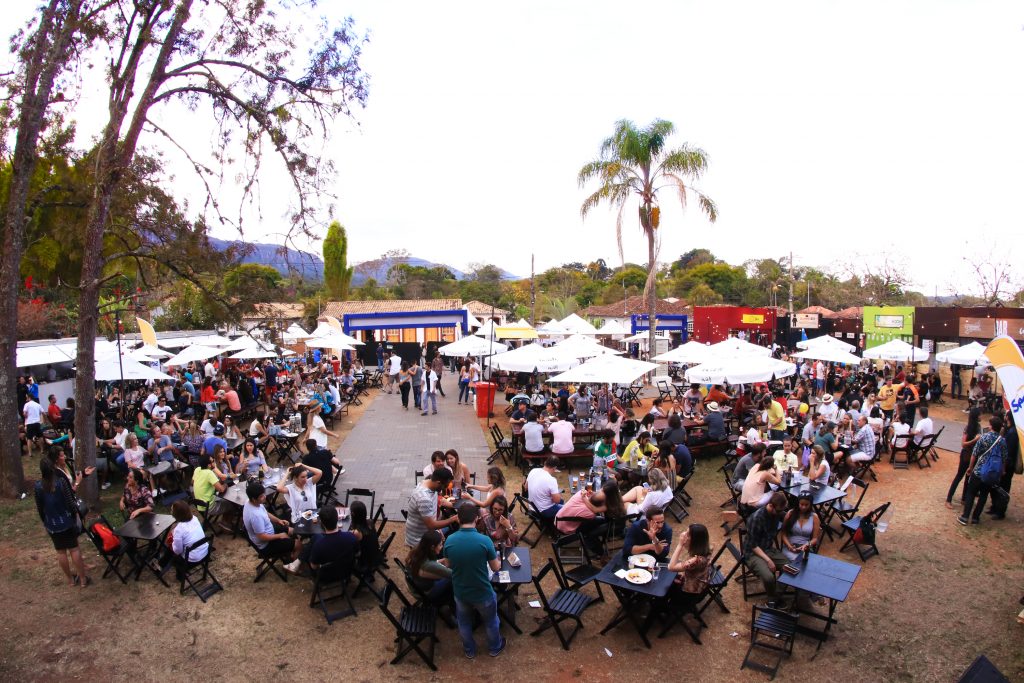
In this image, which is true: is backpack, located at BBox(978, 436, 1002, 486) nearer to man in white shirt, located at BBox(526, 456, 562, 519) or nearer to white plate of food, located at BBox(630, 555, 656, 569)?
white plate of food, located at BBox(630, 555, 656, 569)

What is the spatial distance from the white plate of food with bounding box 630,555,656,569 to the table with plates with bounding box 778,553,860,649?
1174 mm

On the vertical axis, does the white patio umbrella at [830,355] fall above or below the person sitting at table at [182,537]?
above

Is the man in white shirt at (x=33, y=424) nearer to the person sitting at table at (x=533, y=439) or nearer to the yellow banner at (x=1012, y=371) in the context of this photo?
the person sitting at table at (x=533, y=439)

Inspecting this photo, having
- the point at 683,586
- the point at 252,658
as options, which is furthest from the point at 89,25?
the point at 683,586

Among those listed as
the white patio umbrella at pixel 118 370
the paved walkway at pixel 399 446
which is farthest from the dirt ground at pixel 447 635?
the white patio umbrella at pixel 118 370

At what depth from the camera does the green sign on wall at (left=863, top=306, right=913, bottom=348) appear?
26.4 m

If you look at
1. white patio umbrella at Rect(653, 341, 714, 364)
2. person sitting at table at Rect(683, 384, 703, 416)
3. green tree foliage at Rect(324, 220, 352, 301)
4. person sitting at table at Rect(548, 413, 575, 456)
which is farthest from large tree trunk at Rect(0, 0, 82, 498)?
green tree foliage at Rect(324, 220, 352, 301)

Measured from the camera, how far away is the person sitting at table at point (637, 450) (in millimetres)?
9477

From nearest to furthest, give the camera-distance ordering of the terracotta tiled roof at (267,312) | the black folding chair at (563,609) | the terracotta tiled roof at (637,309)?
the black folding chair at (563,609)
the terracotta tiled roof at (267,312)
the terracotta tiled roof at (637,309)

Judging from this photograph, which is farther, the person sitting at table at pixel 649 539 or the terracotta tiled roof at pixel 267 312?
the terracotta tiled roof at pixel 267 312

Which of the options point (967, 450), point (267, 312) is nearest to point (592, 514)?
point (267, 312)

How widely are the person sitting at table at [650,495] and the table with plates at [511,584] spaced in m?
1.87

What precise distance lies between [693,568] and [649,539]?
59cm

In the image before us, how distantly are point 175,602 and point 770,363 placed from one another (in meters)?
11.7
